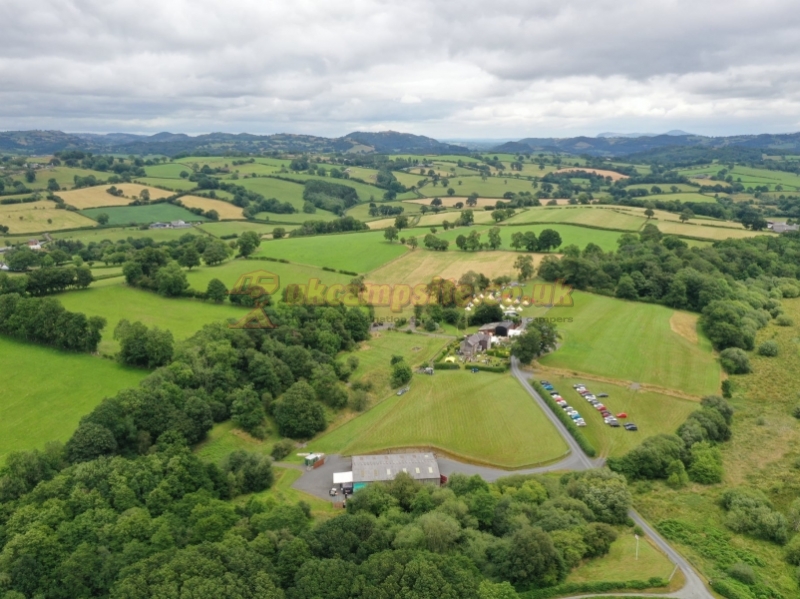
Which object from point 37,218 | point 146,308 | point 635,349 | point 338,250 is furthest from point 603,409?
point 37,218

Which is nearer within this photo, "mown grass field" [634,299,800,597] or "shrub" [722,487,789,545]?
"mown grass field" [634,299,800,597]

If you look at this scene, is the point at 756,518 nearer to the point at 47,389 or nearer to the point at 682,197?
the point at 47,389

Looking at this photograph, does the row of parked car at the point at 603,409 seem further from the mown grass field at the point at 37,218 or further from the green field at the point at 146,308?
the mown grass field at the point at 37,218

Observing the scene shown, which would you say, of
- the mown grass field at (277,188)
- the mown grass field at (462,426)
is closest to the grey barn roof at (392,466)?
the mown grass field at (462,426)

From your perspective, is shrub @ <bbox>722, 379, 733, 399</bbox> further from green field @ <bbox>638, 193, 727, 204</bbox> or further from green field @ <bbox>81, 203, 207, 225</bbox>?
green field @ <bbox>638, 193, 727, 204</bbox>

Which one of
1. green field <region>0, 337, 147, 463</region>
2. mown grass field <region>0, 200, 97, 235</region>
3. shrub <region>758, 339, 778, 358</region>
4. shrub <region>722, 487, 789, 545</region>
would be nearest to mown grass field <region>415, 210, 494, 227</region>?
shrub <region>758, 339, 778, 358</region>

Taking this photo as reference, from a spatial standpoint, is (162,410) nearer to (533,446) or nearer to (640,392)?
(533,446)
